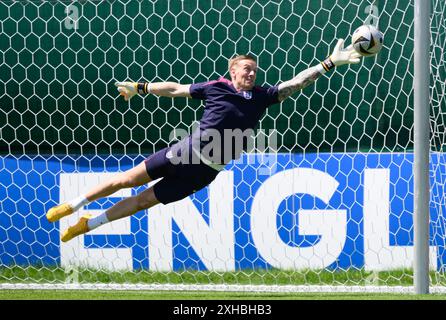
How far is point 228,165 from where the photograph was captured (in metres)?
7.82

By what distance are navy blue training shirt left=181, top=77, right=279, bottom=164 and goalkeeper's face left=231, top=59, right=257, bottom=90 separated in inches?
1.7

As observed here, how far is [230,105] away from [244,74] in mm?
250

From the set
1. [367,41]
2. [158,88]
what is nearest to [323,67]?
[367,41]

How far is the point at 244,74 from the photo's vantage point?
6859mm

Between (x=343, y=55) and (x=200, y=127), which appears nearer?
(x=343, y=55)

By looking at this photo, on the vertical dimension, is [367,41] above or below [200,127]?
above

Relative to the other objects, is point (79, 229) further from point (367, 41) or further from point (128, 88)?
point (367, 41)

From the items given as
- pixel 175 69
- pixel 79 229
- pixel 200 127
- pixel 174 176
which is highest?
pixel 175 69

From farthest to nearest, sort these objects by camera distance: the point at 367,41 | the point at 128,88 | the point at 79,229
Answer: the point at 79,229
the point at 128,88
the point at 367,41

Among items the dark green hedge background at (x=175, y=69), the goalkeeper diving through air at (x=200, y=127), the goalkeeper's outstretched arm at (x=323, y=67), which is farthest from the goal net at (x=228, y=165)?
the goalkeeper's outstretched arm at (x=323, y=67)

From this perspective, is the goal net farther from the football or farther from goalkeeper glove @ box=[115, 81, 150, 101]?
the football

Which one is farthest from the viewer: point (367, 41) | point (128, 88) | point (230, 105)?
point (128, 88)

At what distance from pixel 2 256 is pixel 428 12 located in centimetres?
396

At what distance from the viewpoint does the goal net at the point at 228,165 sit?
25.3ft
